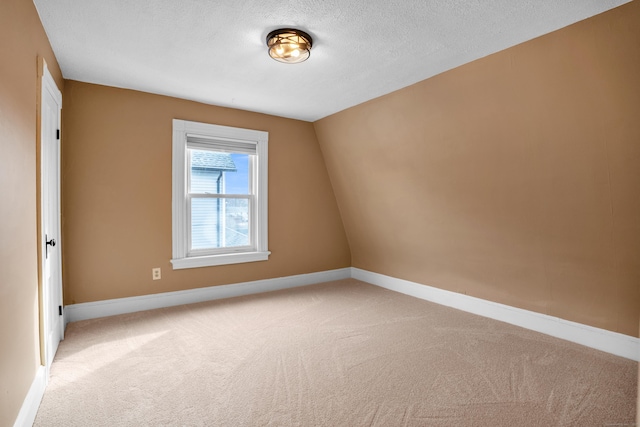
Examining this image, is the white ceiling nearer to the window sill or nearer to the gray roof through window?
the gray roof through window

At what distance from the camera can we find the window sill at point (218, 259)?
3.83m

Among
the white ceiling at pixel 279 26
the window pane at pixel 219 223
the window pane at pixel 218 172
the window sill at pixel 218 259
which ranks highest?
the white ceiling at pixel 279 26

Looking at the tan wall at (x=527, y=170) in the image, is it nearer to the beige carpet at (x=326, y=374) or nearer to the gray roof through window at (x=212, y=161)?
the beige carpet at (x=326, y=374)

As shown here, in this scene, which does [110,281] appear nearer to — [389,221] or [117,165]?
[117,165]

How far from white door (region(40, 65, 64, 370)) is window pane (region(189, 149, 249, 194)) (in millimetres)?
1295

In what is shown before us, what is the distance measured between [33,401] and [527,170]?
3.62 m

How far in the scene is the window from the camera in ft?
12.6

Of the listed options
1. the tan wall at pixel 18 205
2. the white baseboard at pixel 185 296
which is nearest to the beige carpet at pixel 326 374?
the white baseboard at pixel 185 296

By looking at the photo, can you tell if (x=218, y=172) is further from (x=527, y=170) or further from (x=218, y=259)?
(x=527, y=170)

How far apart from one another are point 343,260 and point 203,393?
3287mm

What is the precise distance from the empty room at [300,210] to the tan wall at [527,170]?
2 centimetres

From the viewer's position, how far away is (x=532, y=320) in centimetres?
316

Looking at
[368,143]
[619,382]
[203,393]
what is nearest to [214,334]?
[203,393]

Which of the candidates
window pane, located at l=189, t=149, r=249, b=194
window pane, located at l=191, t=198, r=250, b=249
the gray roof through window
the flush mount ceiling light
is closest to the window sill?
window pane, located at l=191, t=198, r=250, b=249
